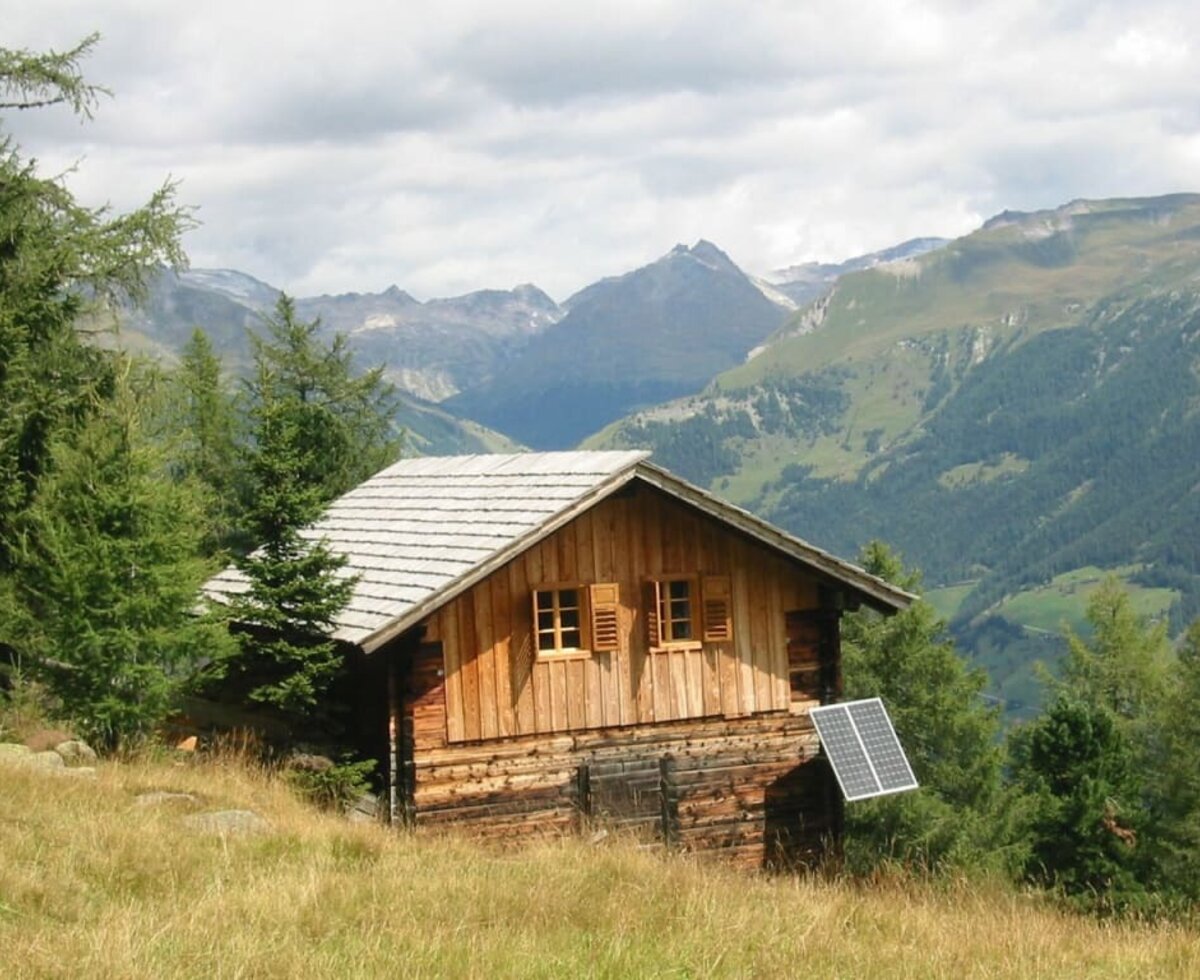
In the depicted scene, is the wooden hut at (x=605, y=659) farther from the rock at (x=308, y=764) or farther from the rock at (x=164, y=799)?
the rock at (x=164, y=799)

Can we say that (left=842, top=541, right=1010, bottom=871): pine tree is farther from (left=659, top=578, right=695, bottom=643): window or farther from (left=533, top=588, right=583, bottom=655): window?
(left=533, top=588, right=583, bottom=655): window

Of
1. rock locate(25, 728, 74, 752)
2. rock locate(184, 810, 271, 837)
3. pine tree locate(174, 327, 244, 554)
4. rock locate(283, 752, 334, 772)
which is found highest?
pine tree locate(174, 327, 244, 554)

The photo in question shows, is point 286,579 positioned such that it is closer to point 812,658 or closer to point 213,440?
point 812,658

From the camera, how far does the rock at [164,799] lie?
13242 mm

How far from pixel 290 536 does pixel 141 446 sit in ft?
7.88

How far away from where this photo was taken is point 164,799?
13578mm

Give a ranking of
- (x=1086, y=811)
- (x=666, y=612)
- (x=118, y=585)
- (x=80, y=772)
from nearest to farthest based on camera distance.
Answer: (x=80, y=772) < (x=118, y=585) < (x=666, y=612) < (x=1086, y=811)

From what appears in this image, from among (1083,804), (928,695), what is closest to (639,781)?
(1083,804)

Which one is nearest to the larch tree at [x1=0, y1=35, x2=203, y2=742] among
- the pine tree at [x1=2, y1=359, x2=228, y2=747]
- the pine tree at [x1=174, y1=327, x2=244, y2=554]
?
the pine tree at [x1=2, y1=359, x2=228, y2=747]

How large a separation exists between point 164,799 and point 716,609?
9.08 metres

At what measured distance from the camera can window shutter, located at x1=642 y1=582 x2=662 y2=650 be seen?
66.1 feet

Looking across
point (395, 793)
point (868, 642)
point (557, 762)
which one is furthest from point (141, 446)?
point (868, 642)

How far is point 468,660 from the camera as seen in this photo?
1898 cm

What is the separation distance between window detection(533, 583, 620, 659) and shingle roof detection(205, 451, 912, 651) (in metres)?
1.26
